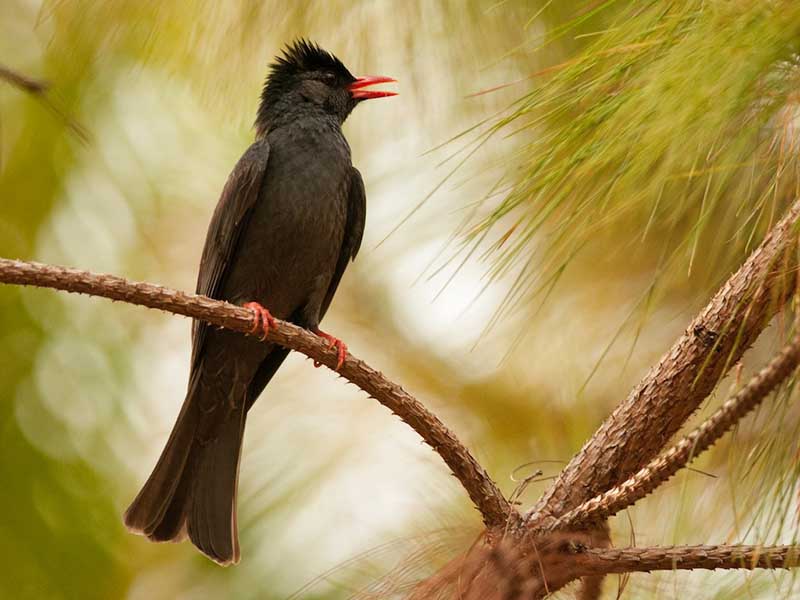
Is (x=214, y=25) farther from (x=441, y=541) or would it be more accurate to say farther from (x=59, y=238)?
(x=441, y=541)

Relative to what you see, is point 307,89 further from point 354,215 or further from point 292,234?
point 292,234

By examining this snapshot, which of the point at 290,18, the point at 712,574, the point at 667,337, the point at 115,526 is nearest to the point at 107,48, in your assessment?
the point at 290,18

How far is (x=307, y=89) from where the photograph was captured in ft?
14.7

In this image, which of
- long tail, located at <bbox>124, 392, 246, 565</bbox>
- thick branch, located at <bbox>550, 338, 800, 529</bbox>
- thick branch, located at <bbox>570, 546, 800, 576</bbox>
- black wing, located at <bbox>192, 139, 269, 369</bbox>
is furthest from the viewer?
black wing, located at <bbox>192, 139, 269, 369</bbox>

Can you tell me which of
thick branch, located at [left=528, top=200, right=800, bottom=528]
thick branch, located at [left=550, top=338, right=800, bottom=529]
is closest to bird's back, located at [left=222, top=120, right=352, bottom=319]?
thick branch, located at [left=528, top=200, right=800, bottom=528]

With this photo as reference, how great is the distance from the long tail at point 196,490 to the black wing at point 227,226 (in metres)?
0.25

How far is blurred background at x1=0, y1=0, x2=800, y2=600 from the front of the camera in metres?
2.08

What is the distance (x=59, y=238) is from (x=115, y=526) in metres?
1.04

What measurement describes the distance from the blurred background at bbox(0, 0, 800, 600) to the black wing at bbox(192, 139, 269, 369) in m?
0.23

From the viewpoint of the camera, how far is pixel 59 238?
3885mm

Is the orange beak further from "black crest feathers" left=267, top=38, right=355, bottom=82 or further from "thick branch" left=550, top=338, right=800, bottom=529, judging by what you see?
"thick branch" left=550, top=338, right=800, bottom=529

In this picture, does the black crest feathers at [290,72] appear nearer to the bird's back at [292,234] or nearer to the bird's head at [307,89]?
the bird's head at [307,89]

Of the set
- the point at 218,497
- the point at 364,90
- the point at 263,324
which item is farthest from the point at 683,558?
the point at 364,90

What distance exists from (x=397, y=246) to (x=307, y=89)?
2.46ft
